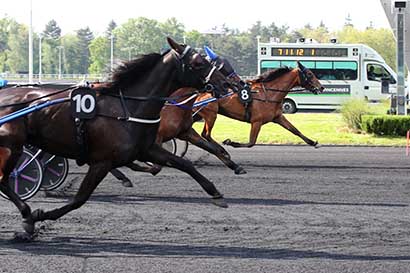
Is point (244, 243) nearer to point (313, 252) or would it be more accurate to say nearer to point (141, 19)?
point (313, 252)

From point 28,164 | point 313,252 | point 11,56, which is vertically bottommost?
point 313,252

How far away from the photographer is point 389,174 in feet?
43.7

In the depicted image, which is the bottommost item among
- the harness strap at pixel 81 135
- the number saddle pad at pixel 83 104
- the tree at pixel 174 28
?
the harness strap at pixel 81 135

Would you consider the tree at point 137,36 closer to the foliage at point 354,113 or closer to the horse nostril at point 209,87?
the foliage at point 354,113

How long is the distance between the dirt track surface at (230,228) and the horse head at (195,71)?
1.40 metres

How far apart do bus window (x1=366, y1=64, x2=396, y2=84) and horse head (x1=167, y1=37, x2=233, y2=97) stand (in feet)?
93.4

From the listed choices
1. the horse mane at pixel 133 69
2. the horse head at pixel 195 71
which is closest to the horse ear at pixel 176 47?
the horse head at pixel 195 71

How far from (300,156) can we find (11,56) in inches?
3295

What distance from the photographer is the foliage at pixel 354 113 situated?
22.5 meters

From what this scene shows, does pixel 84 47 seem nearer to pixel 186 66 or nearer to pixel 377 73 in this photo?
pixel 377 73

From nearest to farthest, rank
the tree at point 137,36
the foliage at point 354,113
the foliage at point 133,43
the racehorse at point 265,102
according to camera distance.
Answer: the racehorse at point 265,102 < the foliage at point 354,113 < the tree at point 137,36 < the foliage at point 133,43

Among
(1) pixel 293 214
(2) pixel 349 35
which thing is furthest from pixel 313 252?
(2) pixel 349 35

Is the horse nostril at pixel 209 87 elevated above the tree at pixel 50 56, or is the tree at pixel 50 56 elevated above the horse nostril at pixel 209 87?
the tree at pixel 50 56

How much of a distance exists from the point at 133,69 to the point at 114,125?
642 millimetres
